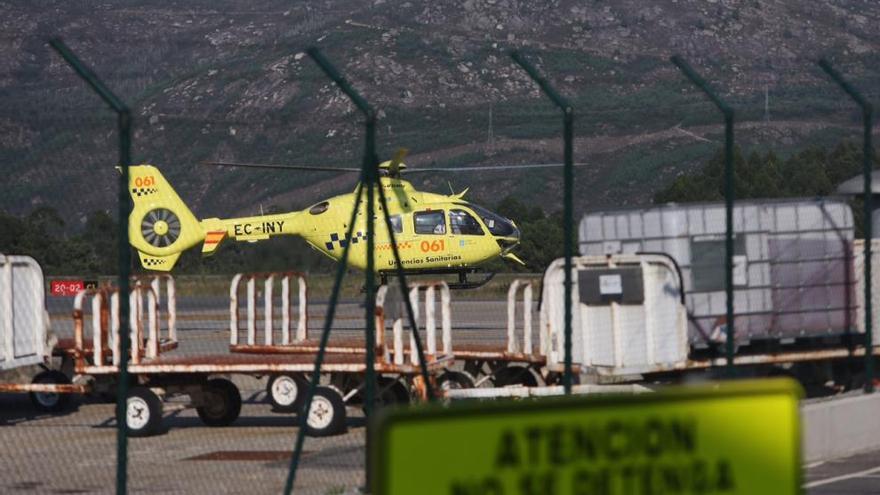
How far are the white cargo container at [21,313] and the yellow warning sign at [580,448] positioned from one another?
13.6m

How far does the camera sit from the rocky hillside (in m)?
14.5

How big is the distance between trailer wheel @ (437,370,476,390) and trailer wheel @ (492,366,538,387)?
0.81 feet

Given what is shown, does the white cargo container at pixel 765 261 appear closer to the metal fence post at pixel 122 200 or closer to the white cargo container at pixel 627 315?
the white cargo container at pixel 627 315

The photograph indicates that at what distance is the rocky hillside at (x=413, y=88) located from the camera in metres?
14.5

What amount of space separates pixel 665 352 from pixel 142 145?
5.53 metres

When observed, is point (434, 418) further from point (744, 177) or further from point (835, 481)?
point (744, 177)

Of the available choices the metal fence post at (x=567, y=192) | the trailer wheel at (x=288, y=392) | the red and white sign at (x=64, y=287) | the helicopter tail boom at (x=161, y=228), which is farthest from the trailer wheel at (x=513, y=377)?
the helicopter tail boom at (x=161, y=228)

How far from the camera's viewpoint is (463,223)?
33.6 m

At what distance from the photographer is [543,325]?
16094 mm

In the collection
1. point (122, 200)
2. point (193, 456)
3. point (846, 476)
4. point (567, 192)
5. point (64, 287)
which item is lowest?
point (846, 476)

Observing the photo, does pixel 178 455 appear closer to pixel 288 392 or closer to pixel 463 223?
pixel 288 392

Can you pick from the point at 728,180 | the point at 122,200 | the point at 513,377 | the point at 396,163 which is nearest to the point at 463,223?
the point at 396,163

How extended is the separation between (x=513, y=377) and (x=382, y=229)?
15824mm

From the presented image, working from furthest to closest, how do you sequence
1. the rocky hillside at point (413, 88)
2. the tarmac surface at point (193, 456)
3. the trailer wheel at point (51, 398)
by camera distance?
1. the trailer wheel at point (51, 398)
2. the rocky hillside at point (413, 88)
3. the tarmac surface at point (193, 456)
